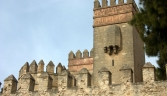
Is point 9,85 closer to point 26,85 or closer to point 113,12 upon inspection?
point 26,85

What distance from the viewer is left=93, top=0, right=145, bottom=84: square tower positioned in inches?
637

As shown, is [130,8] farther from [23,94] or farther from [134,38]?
[23,94]

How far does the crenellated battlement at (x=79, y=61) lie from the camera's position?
23.0 m

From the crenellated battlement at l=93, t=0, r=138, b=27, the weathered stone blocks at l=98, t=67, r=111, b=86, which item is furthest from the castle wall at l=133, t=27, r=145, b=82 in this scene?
the weathered stone blocks at l=98, t=67, r=111, b=86

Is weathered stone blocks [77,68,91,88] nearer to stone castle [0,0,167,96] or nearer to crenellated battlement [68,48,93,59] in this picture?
stone castle [0,0,167,96]

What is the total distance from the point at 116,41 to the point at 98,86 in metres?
5.57

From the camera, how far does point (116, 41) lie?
16.5 m

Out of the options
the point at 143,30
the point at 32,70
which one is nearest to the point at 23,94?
the point at 143,30

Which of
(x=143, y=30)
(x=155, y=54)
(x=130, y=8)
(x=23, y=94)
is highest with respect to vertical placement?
(x=130, y=8)

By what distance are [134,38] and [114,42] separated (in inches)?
43.7

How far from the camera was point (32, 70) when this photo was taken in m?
20.4

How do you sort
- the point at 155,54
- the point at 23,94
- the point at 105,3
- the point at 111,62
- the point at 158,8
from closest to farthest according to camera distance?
the point at 158,8, the point at 155,54, the point at 23,94, the point at 111,62, the point at 105,3

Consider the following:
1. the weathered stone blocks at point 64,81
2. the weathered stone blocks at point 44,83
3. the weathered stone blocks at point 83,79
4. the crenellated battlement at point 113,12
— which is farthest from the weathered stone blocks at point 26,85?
the crenellated battlement at point 113,12

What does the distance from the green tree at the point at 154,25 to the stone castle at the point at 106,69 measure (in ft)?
2.10
